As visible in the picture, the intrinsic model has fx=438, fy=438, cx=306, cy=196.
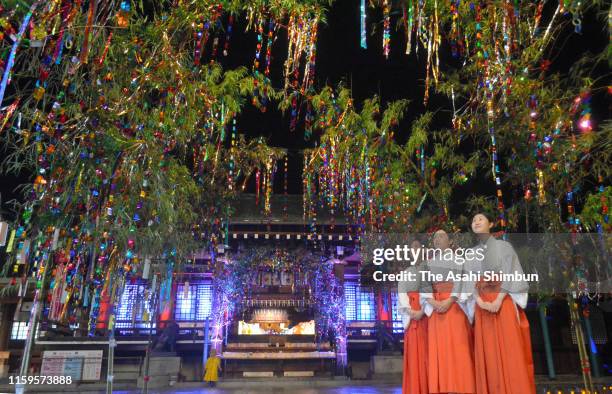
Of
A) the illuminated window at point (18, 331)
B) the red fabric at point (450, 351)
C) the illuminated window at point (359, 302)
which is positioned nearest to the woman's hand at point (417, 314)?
the red fabric at point (450, 351)

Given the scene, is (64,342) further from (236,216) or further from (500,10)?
(500,10)

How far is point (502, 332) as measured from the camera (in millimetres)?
3336

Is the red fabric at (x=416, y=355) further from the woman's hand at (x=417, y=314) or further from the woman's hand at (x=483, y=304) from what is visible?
the woman's hand at (x=483, y=304)

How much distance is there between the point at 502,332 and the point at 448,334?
16.3 inches

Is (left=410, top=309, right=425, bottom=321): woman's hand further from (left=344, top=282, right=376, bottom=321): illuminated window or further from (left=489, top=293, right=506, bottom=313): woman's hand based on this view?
(left=344, top=282, right=376, bottom=321): illuminated window

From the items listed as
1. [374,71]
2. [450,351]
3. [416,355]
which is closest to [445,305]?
[450,351]

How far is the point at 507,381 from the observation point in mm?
3230

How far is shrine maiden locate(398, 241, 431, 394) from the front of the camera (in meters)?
3.88

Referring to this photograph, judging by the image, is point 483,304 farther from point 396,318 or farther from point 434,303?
point 396,318

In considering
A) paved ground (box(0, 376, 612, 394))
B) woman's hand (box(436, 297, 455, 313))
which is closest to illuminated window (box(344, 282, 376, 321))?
paved ground (box(0, 376, 612, 394))

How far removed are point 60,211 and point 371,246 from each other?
712cm

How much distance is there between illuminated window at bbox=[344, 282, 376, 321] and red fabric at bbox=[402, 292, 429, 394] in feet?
36.9

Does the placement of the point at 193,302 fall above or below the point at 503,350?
above

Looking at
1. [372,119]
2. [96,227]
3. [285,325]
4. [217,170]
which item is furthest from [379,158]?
[285,325]
